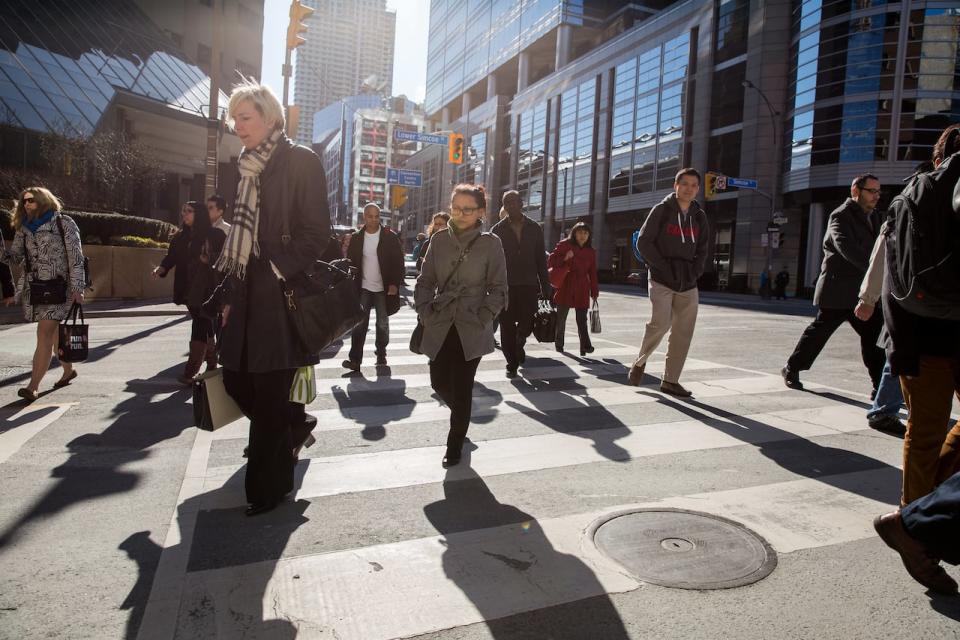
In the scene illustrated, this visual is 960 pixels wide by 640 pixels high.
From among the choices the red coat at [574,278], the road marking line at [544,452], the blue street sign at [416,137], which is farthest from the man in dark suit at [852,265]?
the blue street sign at [416,137]

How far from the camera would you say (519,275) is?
7492 mm

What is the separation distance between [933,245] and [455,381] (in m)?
2.67

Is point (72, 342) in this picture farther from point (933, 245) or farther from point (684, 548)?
point (933, 245)

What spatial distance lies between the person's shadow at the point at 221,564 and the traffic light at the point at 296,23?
1355 centimetres

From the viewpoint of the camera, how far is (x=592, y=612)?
2.45m

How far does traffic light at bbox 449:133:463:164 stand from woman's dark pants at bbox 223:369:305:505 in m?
24.2

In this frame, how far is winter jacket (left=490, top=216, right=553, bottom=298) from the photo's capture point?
7.48 m

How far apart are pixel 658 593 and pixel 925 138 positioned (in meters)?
37.8

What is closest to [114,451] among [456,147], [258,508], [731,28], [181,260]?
[258,508]

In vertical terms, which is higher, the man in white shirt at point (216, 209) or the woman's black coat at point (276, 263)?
the man in white shirt at point (216, 209)

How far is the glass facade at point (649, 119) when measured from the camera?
44750 millimetres

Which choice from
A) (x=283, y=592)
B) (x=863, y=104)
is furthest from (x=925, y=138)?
(x=283, y=592)

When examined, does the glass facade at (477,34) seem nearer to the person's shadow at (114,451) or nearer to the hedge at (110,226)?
the hedge at (110,226)

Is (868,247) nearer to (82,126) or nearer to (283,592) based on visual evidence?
(283,592)
